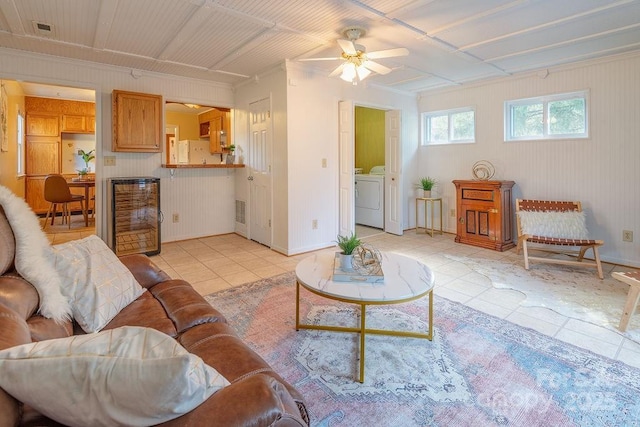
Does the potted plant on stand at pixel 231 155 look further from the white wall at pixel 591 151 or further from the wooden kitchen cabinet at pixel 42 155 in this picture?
the wooden kitchen cabinet at pixel 42 155

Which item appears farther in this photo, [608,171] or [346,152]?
[346,152]

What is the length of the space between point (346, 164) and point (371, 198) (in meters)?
1.59

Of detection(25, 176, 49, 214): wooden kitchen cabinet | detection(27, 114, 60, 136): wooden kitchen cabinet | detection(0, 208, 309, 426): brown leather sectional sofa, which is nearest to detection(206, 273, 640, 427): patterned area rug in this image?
detection(0, 208, 309, 426): brown leather sectional sofa

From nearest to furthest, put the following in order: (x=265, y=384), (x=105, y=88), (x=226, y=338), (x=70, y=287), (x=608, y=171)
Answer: (x=265, y=384) < (x=226, y=338) < (x=70, y=287) < (x=608, y=171) < (x=105, y=88)

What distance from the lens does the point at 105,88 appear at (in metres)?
4.45

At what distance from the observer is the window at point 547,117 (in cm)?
437

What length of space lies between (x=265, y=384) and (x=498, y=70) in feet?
16.6

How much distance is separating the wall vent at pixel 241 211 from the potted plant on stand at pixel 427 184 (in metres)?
2.90

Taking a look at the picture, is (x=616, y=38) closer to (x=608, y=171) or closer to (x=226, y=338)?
(x=608, y=171)

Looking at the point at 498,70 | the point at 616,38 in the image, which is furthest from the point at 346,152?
the point at 616,38

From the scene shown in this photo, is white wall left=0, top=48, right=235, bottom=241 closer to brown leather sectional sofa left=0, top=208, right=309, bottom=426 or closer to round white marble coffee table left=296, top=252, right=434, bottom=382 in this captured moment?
brown leather sectional sofa left=0, top=208, right=309, bottom=426

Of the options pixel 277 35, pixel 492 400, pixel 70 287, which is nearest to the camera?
pixel 70 287

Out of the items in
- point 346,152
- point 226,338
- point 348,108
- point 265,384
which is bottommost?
point 226,338

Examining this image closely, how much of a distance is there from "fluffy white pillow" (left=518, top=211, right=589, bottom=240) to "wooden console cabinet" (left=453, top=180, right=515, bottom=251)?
0.60 m
